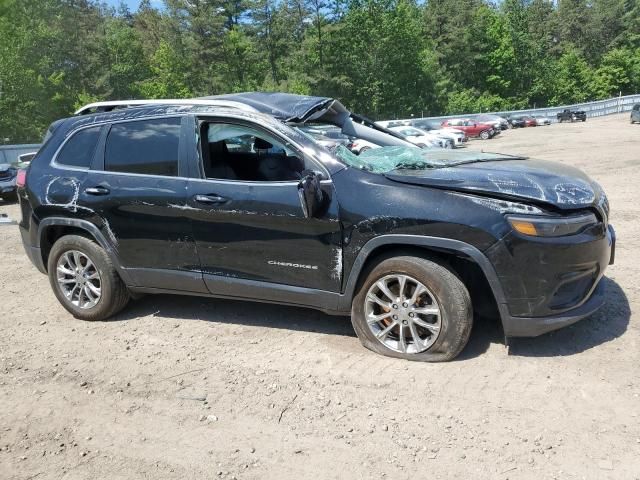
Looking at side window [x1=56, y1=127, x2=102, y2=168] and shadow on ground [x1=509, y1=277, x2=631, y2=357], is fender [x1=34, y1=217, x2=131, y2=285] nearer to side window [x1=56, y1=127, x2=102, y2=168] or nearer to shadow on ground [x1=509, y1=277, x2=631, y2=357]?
side window [x1=56, y1=127, x2=102, y2=168]

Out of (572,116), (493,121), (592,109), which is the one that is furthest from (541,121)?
(493,121)

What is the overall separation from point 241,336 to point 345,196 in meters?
1.51

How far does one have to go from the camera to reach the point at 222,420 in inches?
136

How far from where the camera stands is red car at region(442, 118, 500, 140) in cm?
4166

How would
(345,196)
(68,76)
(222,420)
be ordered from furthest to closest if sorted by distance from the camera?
(68,76) → (345,196) → (222,420)

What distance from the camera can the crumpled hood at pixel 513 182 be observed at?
12.0ft

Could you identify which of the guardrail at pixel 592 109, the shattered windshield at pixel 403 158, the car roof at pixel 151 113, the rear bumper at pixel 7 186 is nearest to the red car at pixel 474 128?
the guardrail at pixel 592 109

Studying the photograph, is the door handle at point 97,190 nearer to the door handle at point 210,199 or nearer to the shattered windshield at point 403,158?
the door handle at point 210,199

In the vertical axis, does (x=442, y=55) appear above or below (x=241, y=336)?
above

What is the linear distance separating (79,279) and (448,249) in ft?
10.7

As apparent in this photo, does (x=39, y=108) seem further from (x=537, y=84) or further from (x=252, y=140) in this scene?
(x=537, y=84)

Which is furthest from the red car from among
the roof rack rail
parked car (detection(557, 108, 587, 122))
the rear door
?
the rear door

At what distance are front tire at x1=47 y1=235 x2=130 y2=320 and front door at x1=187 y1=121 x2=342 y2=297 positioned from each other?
1012 mm

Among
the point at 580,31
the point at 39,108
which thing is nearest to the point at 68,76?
the point at 39,108
